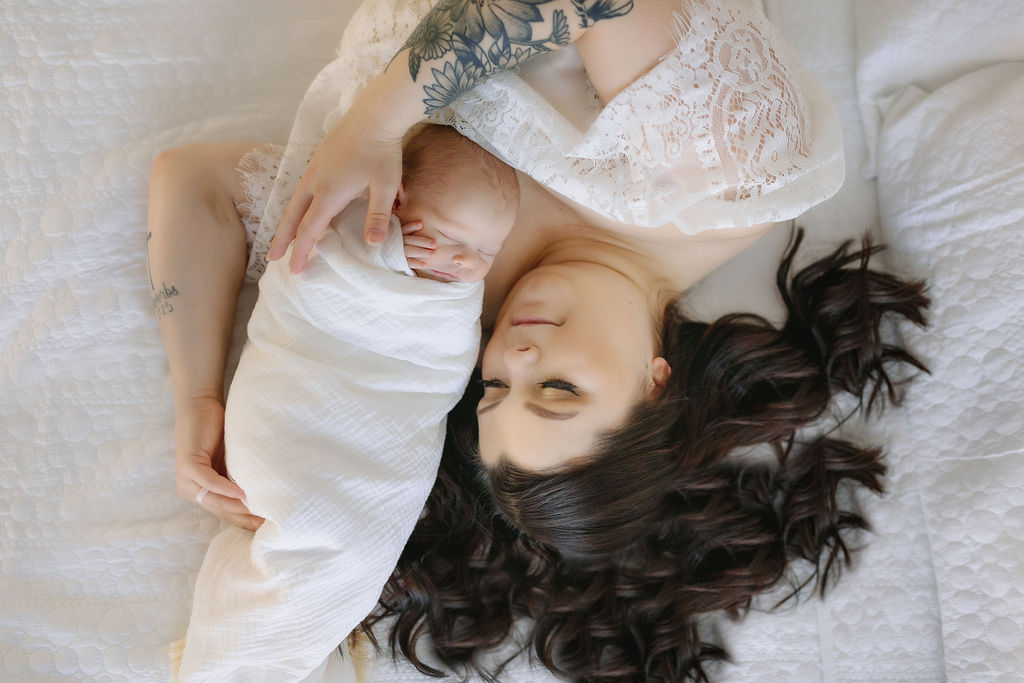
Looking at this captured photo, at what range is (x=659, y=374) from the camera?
1469mm

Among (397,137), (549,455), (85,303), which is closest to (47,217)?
(85,303)

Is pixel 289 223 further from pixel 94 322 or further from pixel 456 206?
pixel 94 322

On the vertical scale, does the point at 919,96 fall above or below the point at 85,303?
above

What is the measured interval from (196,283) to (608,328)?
83cm

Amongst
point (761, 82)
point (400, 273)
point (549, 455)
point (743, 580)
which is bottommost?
point (743, 580)

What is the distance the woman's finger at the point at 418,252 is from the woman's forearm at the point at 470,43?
21 centimetres

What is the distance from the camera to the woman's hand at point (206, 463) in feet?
4.62

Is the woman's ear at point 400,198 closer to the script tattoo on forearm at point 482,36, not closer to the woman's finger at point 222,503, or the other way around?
the script tattoo on forearm at point 482,36

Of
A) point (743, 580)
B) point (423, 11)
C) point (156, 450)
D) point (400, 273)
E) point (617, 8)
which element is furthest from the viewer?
point (743, 580)

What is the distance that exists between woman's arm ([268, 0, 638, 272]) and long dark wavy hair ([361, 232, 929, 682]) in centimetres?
56

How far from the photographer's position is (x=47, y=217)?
1560mm

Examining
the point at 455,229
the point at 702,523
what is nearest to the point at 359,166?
the point at 455,229

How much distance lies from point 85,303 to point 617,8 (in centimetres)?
122

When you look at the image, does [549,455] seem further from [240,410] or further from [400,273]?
[240,410]
